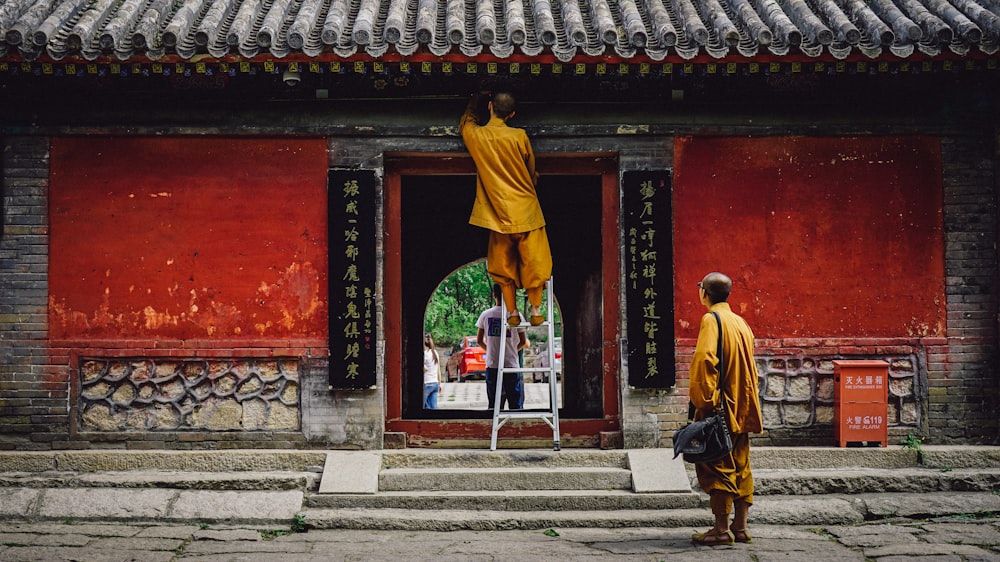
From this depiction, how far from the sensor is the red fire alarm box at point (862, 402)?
7.36m

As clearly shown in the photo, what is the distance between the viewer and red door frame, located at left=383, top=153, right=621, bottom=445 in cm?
775

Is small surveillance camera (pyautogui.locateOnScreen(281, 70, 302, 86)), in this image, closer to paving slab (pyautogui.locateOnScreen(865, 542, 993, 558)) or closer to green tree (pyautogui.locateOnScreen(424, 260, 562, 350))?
paving slab (pyautogui.locateOnScreen(865, 542, 993, 558))

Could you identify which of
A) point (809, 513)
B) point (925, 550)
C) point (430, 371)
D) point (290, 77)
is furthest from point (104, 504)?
point (430, 371)

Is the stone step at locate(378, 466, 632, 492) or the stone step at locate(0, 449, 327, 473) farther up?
the stone step at locate(0, 449, 327, 473)

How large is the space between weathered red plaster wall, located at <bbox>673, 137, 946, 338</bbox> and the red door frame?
0.59 m

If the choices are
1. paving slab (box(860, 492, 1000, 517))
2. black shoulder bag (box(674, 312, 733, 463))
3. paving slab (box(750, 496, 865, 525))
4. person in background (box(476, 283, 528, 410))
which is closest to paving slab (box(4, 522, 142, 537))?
black shoulder bag (box(674, 312, 733, 463))

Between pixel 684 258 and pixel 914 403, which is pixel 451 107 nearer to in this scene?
pixel 684 258

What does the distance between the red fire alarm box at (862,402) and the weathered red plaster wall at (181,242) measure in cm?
417

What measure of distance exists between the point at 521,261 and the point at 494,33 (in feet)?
5.98

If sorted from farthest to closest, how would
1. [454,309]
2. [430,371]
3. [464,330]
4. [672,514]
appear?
[464,330] → [454,309] → [430,371] → [672,514]

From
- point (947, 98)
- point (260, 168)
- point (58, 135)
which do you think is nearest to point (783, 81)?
point (947, 98)

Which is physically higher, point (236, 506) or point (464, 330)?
point (464, 330)

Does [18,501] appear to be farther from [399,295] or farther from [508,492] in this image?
[508,492]

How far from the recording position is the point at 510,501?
6832 millimetres
